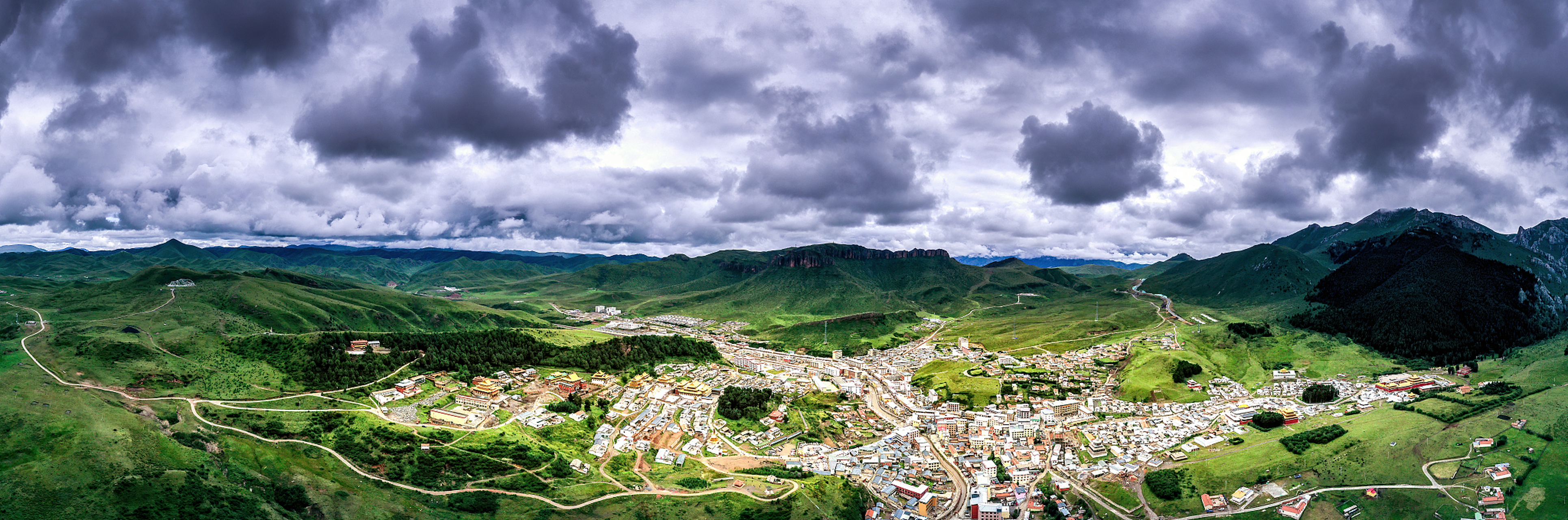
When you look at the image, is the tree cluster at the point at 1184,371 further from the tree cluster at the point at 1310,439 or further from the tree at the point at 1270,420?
the tree cluster at the point at 1310,439

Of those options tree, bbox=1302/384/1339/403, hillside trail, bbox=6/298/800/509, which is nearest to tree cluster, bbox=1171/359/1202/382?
tree, bbox=1302/384/1339/403

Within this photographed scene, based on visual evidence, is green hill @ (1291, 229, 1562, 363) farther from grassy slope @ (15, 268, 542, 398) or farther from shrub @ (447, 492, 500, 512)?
grassy slope @ (15, 268, 542, 398)

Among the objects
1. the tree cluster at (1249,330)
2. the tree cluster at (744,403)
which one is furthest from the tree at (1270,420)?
the tree cluster at (744,403)

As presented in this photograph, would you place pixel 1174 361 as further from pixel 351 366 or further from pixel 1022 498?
pixel 351 366

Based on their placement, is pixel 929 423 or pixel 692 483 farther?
pixel 929 423

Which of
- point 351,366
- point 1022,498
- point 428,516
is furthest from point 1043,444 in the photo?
point 351,366

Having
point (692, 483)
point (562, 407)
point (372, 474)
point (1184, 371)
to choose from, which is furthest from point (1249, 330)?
point (372, 474)

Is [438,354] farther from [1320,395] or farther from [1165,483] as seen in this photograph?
[1320,395]
